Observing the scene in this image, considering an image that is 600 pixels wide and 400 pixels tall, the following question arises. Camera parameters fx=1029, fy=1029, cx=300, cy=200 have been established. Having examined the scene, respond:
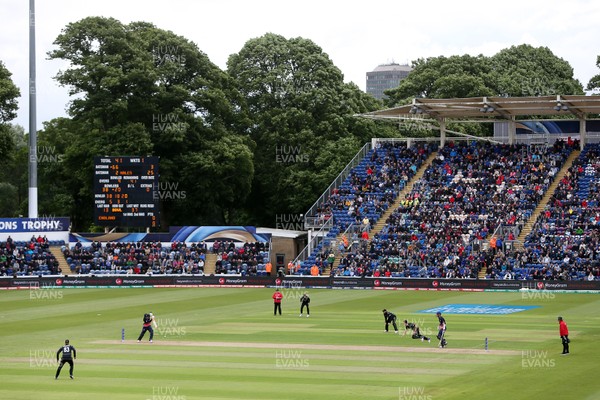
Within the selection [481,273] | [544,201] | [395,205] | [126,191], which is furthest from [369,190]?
[126,191]

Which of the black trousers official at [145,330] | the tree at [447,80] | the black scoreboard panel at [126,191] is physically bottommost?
the black trousers official at [145,330]

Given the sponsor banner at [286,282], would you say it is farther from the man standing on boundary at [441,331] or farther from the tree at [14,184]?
the tree at [14,184]

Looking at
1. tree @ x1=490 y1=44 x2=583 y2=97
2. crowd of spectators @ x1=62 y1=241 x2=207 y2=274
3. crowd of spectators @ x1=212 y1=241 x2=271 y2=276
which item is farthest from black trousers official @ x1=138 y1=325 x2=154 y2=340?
tree @ x1=490 y1=44 x2=583 y2=97

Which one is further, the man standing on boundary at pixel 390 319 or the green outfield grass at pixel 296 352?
the man standing on boundary at pixel 390 319

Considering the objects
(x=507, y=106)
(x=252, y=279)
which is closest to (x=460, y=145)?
(x=507, y=106)

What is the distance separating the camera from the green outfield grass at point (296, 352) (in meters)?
29.7

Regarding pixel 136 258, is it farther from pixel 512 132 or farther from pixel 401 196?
pixel 512 132

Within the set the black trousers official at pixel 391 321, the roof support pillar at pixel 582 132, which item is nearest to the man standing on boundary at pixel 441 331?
the black trousers official at pixel 391 321

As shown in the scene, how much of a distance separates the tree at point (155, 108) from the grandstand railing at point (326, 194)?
940 centimetres

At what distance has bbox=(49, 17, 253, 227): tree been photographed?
3327 inches

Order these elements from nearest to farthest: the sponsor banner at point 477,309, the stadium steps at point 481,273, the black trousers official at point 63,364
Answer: the black trousers official at point 63,364
the sponsor banner at point 477,309
the stadium steps at point 481,273

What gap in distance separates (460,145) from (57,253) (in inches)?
1285

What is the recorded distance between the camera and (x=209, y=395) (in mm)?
28953

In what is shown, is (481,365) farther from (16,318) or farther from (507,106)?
(507,106)
